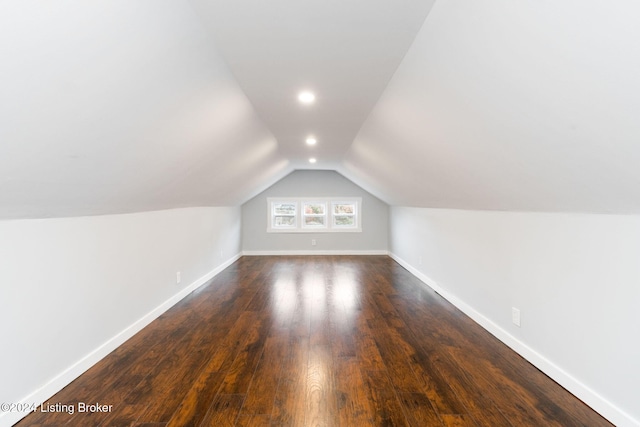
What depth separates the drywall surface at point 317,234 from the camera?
762 centimetres

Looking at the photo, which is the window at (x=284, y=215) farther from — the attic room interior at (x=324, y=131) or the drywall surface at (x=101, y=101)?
the drywall surface at (x=101, y=101)

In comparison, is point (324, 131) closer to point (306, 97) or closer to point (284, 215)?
point (306, 97)

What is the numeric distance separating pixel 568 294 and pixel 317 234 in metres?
5.91

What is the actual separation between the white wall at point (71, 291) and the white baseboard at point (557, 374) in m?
3.21

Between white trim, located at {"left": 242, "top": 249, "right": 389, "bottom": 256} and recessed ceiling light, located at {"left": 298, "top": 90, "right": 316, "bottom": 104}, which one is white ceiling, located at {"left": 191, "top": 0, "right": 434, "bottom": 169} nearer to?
recessed ceiling light, located at {"left": 298, "top": 90, "right": 316, "bottom": 104}

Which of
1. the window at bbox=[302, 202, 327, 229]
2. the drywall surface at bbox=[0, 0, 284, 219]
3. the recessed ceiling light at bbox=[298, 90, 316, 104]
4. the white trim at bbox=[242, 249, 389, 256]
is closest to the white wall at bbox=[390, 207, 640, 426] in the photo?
the recessed ceiling light at bbox=[298, 90, 316, 104]

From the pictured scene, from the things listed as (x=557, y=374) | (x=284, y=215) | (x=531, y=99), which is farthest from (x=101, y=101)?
(x=284, y=215)

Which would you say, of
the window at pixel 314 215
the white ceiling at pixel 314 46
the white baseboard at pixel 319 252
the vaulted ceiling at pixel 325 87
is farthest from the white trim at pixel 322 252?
the white ceiling at pixel 314 46

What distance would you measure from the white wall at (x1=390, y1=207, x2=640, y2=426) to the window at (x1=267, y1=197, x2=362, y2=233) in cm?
438

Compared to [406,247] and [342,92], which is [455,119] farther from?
[406,247]

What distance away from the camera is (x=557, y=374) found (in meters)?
2.11

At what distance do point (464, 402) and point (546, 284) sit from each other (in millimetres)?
1051

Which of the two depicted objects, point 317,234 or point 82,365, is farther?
point 317,234

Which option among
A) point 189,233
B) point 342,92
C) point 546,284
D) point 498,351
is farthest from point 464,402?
point 189,233
